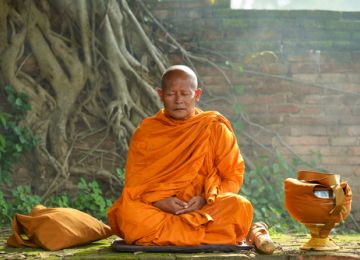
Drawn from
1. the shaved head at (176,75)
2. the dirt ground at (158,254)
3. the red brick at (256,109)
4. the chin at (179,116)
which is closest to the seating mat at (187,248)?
the dirt ground at (158,254)

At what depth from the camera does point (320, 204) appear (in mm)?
4559

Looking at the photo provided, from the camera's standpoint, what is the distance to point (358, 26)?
782 cm

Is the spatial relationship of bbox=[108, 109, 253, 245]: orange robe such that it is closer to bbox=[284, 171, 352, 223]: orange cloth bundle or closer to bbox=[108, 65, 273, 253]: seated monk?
bbox=[108, 65, 273, 253]: seated monk

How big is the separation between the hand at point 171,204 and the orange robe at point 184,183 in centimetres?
4

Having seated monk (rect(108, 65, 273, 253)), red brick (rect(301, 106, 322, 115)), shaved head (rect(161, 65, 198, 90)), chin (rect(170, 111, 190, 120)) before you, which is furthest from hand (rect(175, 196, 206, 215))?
red brick (rect(301, 106, 322, 115))

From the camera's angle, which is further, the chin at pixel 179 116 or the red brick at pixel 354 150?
the red brick at pixel 354 150

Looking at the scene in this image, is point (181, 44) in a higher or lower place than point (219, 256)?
higher

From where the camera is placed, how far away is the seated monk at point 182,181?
4.78m

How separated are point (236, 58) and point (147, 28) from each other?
100cm

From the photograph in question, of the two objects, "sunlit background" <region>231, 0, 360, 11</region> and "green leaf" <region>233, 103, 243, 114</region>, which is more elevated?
"sunlit background" <region>231, 0, 360, 11</region>

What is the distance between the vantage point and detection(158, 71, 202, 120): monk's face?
4.98 m

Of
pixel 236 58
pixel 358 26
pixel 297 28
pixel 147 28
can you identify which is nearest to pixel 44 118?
pixel 147 28

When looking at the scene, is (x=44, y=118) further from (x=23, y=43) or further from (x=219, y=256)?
(x=219, y=256)

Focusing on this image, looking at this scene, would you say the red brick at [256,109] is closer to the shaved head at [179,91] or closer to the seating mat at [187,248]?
the shaved head at [179,91]
